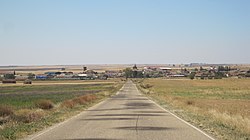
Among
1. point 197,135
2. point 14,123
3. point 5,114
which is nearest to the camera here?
point 197,135

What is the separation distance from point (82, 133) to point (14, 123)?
5710 mm

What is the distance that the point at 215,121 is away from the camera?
21.5 meters

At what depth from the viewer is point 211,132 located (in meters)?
16.7

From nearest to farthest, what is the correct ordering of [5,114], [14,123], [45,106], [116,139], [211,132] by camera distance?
[116,139]
[211,132]
[14,123]
[5,114]
[45,106]

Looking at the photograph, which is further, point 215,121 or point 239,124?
point 215,121

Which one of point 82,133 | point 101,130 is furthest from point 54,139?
point 101,130

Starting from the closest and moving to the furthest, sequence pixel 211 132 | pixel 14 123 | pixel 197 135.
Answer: pixel 197 135, pixel 211 132, pixel 14 123

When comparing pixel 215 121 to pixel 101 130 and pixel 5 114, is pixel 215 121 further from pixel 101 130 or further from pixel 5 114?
pixel 5 114

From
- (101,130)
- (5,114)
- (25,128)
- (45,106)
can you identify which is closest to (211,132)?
(101,130)

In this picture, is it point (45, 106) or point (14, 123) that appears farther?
point (45, 106)

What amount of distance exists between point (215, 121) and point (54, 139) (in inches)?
393

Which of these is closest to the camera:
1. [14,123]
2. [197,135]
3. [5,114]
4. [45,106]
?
[197,135]

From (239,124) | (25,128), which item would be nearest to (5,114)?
(25,128)

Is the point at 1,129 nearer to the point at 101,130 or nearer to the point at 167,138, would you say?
the point at 101,130
